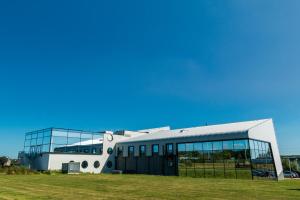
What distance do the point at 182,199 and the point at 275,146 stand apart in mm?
29055

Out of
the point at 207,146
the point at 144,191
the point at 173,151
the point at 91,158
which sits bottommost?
the point at 144,191

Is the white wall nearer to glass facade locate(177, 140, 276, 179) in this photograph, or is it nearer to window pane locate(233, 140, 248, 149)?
glass facade locate(177, 140, 276, 179)

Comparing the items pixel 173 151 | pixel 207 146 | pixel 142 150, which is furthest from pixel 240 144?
pixel 142 150

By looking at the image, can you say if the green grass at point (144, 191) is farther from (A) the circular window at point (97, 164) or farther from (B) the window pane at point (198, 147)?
(A) the circular window at point (97, 164)

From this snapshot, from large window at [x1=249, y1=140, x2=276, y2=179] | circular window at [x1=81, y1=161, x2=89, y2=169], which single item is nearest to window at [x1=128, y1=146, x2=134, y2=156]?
circular window at [x1=81, y1=161, x2=89, y2=169]

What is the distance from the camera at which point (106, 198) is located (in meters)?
12.5

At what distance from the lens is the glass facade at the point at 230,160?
29406mm

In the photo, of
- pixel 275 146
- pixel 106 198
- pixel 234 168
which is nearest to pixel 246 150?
pixel 234 168

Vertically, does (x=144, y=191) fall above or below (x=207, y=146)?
below

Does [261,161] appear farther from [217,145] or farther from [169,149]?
[169,149]

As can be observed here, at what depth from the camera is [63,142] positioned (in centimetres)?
4197

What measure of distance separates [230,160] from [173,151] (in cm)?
978

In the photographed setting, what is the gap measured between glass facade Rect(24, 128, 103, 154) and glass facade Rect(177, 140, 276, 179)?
61.9 ft

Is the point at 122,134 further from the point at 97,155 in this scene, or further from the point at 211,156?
the point at 211,156
